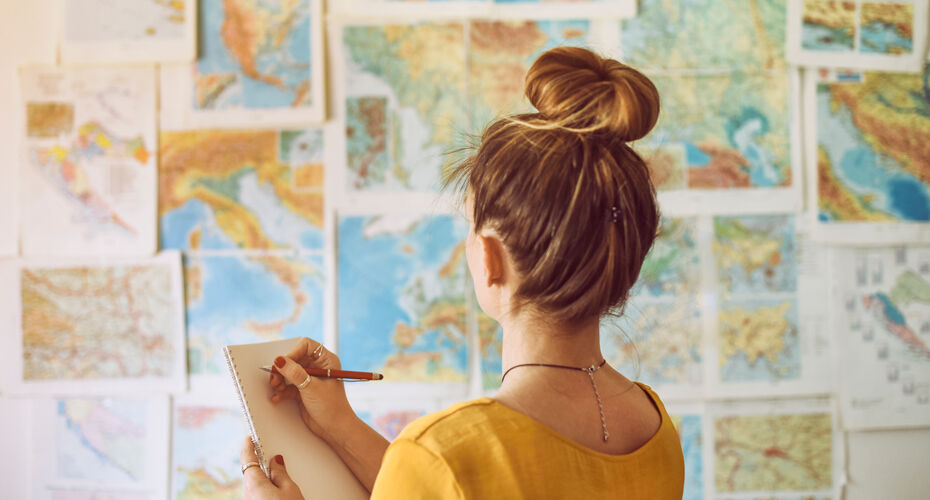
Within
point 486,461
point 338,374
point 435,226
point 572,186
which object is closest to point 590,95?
point 572,186

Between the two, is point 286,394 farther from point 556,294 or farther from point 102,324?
point 102,324

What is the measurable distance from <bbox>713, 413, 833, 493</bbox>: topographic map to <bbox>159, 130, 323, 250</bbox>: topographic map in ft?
2.91

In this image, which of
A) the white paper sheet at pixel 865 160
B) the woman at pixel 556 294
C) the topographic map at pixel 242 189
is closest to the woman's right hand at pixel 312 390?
the woman at pixel 556 294

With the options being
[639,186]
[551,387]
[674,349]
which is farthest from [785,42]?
[551,387]

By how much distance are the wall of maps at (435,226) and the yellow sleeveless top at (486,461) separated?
2.51 ft

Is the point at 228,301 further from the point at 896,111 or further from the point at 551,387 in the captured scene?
the point at 896,111

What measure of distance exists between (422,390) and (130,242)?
2.12ft

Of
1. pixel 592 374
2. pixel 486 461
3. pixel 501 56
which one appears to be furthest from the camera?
pixel 501 56

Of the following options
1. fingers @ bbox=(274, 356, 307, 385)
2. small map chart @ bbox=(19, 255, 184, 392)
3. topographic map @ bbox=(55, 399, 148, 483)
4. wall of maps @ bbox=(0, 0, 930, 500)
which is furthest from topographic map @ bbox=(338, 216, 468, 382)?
fingers @ bbox=(274, 356, 307, 385)

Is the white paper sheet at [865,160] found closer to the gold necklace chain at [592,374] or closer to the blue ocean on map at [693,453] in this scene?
the blue ocean on map at [693,453]

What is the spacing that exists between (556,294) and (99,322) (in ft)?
3.66

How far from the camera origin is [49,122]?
1400 mm

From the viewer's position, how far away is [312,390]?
827 mm

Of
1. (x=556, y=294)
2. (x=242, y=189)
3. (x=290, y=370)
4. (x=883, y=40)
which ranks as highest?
(x=883, y=40)
